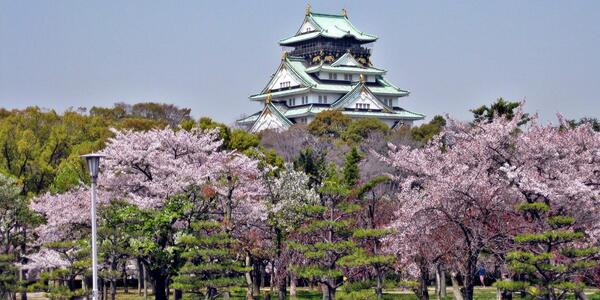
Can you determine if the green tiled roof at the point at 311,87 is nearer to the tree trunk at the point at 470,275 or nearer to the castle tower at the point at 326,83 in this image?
the castle tower at the point at 326,83

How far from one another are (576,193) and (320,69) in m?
70.1

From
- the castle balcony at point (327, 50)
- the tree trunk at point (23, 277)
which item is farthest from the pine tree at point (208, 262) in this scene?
the castle balcony at point (327, 50)

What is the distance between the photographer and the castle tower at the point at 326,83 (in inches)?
3693

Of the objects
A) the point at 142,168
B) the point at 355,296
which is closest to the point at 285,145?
the point at 142,168

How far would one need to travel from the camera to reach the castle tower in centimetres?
9381

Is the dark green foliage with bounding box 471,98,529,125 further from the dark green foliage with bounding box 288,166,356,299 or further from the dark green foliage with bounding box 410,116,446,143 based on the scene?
the dark green foliage with bounding box 410,116,446,143

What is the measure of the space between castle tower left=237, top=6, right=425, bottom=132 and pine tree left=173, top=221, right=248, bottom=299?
54175mm

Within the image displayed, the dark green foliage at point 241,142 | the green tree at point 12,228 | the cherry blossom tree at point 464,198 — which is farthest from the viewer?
the dark green foliage at point 241,142

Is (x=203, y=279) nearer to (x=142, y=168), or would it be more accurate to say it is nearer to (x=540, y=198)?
(x=142, y=168)


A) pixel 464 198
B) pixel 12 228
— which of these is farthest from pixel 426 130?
pixel 464 198

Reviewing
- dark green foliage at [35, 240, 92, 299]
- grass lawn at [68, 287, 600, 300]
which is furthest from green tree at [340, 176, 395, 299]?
dark green foliage at [35, 240, 92, 299]

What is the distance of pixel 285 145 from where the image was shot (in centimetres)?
7269

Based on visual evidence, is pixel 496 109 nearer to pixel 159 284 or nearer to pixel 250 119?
pixel 159 284

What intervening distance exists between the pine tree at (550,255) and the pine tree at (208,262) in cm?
910
